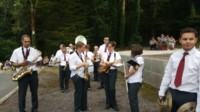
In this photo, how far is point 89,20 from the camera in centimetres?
4516

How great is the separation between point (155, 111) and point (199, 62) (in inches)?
190

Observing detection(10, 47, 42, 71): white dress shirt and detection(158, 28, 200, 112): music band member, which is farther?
detection(10, 47, 42, 71): white dress shirt

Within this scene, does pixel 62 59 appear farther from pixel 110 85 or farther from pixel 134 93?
pixel 134 93

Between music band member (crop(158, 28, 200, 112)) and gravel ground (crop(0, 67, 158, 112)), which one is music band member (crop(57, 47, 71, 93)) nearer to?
gravel ground (crop(0, 67, 158, 112))

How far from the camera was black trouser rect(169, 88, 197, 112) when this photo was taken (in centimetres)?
467

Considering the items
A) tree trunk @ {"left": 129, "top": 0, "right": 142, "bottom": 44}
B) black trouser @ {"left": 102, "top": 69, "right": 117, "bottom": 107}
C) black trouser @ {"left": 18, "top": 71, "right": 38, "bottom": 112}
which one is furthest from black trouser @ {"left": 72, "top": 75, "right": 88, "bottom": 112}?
tree trunk @ {"left": 129, "top": 0, "right": 142, "bottom": 44}

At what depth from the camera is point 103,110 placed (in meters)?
9.54

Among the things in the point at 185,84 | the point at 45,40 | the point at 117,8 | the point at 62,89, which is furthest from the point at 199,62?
the point at 117,8

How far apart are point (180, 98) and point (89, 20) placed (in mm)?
40824

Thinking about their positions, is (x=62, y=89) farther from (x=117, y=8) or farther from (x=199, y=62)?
(x=117, y=8)

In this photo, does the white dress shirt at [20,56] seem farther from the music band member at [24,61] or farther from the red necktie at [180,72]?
the red necktie at [180,72]

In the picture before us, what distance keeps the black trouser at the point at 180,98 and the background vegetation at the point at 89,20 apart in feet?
107

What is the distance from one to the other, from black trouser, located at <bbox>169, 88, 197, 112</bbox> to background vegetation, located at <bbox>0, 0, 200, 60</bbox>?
107ft

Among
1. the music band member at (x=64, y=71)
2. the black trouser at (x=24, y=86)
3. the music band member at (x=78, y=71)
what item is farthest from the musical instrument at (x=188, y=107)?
the music band member at (x=64, y=71)
